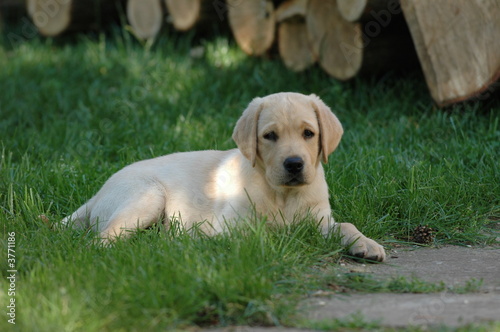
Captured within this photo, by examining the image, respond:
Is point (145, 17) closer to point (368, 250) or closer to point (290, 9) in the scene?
point (290, 9)

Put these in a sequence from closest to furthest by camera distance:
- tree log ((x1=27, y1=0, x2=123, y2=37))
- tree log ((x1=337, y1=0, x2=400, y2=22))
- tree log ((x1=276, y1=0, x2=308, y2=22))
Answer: tree log ((x1=337, y1=0, x2=400, y2=22)) < tree log ((x1=276, y1=0, x2=308, y2=22)) < tree log ((x1=27, y1=0, x2=123, y2=37))

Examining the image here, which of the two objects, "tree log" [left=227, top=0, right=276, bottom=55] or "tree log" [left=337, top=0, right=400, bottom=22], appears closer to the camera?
"tree log" [left=337, top=0, right=400, bottom=22]

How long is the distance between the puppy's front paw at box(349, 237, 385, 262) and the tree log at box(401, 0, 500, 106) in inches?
89.4

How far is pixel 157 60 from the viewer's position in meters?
7.99

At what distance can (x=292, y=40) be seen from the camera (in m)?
7.48

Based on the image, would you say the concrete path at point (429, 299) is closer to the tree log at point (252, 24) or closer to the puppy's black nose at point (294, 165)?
the puppy's black nose at point (294, 165)

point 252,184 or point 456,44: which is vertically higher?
point 456,44

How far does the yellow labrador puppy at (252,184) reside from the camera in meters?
4.15

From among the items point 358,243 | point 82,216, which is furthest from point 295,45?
point 358,243

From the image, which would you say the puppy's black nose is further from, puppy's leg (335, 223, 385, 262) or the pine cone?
the pine cone

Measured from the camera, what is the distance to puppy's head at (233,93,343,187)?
4109mm

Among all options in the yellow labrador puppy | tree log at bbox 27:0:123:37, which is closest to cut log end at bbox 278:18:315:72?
tree log at bbox 27:0:123:37

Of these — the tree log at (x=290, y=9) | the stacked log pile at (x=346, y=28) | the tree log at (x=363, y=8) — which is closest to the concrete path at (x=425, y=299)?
the stacked log pile at (x=346, y=28)

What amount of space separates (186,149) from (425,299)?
299 cm
